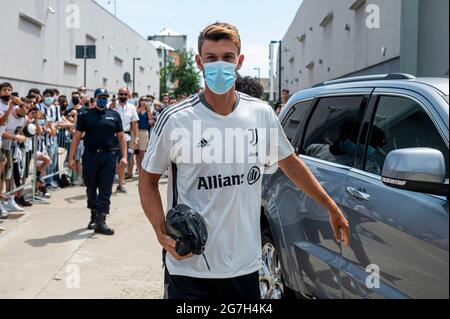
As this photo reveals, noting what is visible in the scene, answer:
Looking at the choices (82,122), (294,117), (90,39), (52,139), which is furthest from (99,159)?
(90,39)

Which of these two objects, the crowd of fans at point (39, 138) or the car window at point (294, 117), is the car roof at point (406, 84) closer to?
the car window at point (294, 117)

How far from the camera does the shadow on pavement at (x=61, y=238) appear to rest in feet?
22.3

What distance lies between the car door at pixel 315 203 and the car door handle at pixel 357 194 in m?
0.13

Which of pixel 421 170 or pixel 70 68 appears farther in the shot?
pixel 70 68

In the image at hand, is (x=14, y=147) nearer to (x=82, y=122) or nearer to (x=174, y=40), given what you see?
(x=82, y=122)

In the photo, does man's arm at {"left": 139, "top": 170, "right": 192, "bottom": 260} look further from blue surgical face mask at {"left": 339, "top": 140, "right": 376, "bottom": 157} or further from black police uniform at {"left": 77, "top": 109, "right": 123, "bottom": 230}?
black police uniform at {"left": 77, "top": 109, "right": 123, "bottom": 230}

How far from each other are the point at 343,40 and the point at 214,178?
55.3 ft

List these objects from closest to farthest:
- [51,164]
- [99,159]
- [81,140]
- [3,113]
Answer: [99,159], [3,113], [51,164], [81,140]

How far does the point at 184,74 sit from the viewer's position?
78312 mm

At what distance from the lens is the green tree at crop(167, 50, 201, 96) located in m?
77.1

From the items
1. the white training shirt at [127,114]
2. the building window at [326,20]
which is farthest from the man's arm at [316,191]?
the building window at [326,20]

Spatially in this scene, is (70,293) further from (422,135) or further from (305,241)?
(422,135)

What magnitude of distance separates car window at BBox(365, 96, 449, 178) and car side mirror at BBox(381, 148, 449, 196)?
0.51 m
